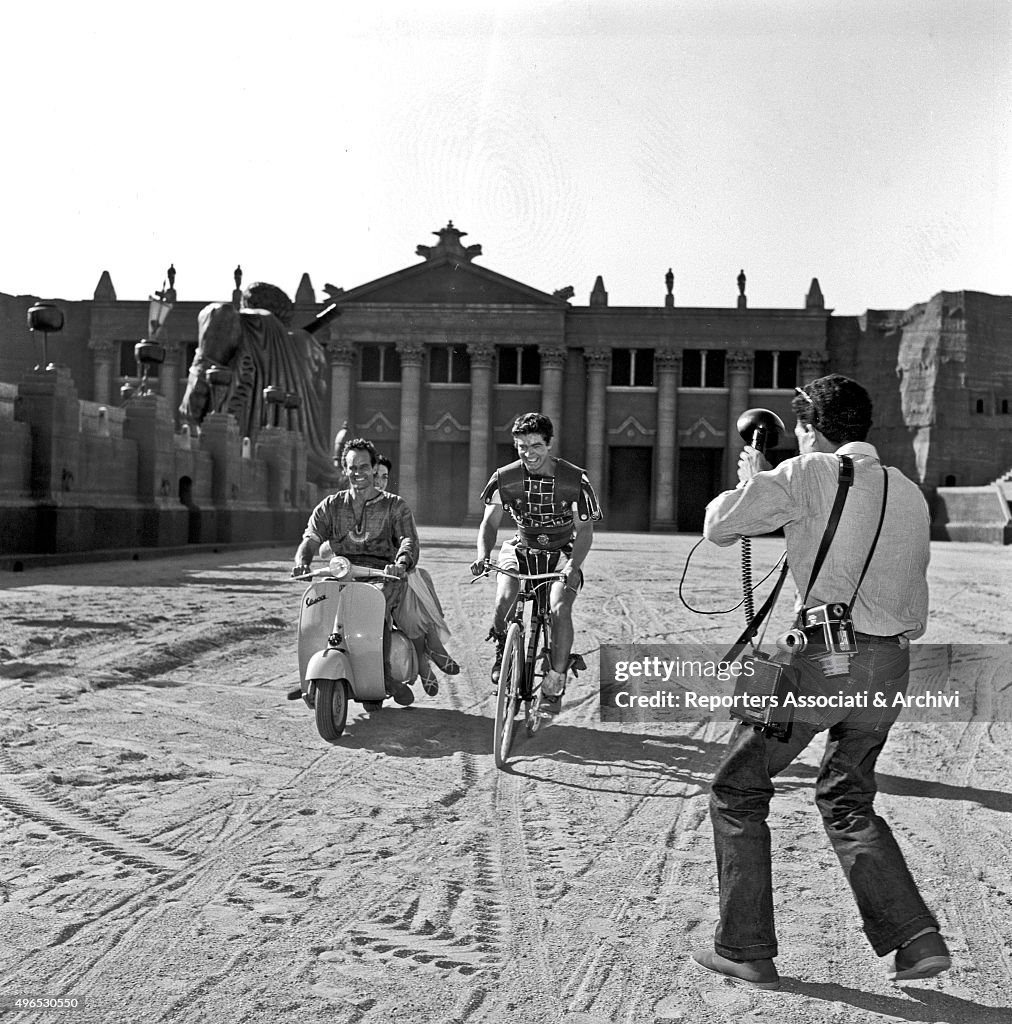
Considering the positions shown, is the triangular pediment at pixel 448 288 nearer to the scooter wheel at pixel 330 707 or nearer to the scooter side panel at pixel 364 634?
the scooter side panel at pixel 364 634

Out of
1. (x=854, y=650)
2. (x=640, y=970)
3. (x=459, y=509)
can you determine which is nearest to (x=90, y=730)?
(x=640, y=970)

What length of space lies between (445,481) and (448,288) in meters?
9.37

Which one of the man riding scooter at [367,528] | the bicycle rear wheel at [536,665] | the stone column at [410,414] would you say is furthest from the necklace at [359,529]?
the stone column at [410,414]

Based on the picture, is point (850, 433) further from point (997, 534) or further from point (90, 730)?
point (997, 534)

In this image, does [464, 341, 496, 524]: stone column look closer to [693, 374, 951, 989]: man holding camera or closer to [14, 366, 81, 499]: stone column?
[14, 366, 81, 499]: stone column

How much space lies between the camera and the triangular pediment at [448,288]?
183ft

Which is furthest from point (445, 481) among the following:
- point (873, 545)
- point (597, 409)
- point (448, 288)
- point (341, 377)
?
point (873, 545)

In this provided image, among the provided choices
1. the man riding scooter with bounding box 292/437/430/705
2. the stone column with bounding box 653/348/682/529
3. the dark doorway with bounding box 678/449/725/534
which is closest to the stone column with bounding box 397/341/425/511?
the stone column with bounding box 653/348/682/529

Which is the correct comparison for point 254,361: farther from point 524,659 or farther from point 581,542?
point 524,659

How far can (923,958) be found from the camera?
308 centimetres

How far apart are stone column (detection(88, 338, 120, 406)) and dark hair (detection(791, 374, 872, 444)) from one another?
5775 centimetres

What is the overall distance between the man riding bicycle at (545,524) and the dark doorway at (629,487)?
4982cm

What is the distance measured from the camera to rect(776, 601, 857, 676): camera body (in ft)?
10.4

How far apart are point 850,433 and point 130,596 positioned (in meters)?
10.8
